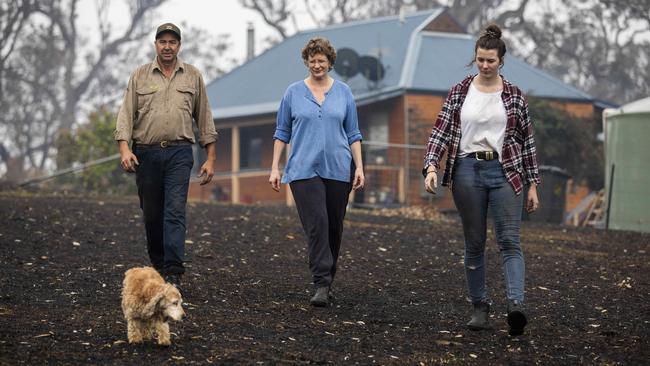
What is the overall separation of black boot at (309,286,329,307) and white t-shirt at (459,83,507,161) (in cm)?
156

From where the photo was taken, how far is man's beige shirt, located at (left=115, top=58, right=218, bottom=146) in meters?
8.27

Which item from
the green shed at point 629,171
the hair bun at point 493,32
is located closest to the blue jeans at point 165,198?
the hair bun at point 493,32

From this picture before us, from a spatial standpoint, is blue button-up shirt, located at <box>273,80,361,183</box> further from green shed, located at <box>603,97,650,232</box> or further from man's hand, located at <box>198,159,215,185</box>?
green shed, located at <box>603,97,650,232</box>

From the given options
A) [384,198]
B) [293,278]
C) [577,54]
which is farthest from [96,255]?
[577,54]

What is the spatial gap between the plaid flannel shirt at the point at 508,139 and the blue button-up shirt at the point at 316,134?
3.05ft

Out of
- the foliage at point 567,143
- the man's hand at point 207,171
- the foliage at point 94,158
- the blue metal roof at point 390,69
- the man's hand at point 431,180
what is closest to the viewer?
the man's hand at point 431,180

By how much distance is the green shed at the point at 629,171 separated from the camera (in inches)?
746

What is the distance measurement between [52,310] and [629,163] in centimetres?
1359

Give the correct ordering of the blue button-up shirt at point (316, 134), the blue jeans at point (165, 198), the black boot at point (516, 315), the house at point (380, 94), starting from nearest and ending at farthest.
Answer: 1. the black boot at point (516, 315)
2. the blue jeans at point (165, 198)
3. the blue button-up shirt at point (316, 134)
4. the house at point (380, 94)

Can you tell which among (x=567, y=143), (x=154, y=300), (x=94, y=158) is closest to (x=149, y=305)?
(x=154, y=300)

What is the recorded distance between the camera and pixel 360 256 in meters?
12.1

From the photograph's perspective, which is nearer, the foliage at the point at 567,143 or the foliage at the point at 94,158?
the foliage at the point at 567,143

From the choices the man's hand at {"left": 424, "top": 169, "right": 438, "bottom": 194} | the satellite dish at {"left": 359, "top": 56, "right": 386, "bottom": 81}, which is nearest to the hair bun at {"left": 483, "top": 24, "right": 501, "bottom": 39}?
the man's hand at {"left": 424, "top": 169, "right": 438, "bottom": 194}

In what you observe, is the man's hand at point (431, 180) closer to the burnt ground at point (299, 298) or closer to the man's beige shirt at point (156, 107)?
the burnt ground at point (299, 298)
